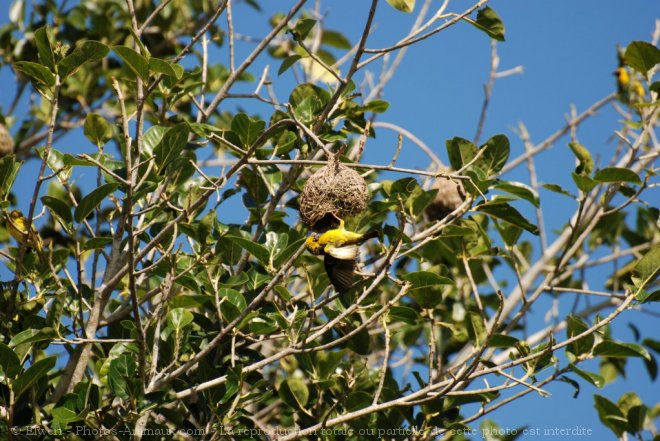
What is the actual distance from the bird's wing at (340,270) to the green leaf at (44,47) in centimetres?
145

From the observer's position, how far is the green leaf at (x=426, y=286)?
11.1 ft

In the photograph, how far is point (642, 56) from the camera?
399 centimetres

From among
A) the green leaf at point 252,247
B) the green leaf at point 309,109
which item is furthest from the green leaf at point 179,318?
the green leaf at point 309,109

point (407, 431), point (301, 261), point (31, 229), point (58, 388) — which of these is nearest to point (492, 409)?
point (407, 431)

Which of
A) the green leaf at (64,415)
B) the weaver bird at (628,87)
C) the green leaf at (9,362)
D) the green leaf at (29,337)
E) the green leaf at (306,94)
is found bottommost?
the green leaf at (64,415)

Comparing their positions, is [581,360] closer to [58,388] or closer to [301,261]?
[301,261]

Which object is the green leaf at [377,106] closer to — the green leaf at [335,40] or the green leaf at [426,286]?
the green leaf at [426,286]

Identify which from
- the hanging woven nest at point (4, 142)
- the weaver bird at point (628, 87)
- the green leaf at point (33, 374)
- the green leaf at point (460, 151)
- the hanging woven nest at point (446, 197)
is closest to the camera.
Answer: the green leaf at point (33, 374)

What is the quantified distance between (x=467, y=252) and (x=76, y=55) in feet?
7.21

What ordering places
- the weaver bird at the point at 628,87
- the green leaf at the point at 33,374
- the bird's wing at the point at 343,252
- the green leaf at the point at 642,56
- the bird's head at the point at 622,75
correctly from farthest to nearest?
1. the bird's head at the point at 622,75
2. the weaver bird at the point at 628,87
3. the green leaf at the point at 642,56
4. the green leaf at the point at 33,374
5. the bird's wing at the point at 343,252

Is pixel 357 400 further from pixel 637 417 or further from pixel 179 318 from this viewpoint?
pixel 637 417

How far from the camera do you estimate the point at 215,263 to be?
3.55 meters

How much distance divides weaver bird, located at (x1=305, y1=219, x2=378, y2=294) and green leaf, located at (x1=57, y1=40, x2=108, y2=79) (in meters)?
1.22

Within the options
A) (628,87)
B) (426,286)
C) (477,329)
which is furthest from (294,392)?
(628,87)
